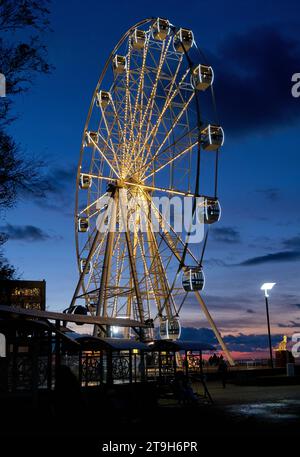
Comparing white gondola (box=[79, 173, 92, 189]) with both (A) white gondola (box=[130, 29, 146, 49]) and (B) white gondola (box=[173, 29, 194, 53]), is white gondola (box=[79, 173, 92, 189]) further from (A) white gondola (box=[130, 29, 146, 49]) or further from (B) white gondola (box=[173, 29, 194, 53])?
(B) white gondola (box=[173, 29, 194, 53])

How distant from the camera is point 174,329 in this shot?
3136 cm

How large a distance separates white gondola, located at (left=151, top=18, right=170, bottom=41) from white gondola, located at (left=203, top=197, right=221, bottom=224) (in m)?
10.2

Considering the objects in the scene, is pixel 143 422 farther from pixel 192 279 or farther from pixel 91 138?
pixel 91 138

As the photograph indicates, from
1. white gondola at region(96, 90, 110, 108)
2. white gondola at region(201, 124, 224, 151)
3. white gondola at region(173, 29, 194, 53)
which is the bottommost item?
white gondola at region(201, 124, 224, 151)

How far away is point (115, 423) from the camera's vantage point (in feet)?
46.4

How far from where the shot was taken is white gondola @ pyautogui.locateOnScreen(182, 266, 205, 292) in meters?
29.5

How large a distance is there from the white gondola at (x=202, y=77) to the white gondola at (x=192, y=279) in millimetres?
9670

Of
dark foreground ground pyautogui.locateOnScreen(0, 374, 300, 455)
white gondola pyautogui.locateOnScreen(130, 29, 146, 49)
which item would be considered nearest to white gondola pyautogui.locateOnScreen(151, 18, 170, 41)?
white gondola pyautogui.locateOnScreen(130, 29, 146, 49)

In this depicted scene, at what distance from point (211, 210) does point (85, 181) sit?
1046cm

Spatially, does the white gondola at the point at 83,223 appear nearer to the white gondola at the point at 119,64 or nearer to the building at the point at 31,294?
the building at the point at 31,294

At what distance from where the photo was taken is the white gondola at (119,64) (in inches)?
1367

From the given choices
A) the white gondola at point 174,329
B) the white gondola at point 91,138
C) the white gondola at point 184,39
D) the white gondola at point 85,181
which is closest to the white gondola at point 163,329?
the white gondola at point 174,329

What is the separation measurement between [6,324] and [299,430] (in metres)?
7.11

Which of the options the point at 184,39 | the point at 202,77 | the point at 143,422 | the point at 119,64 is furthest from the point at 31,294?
the point at 143,422
